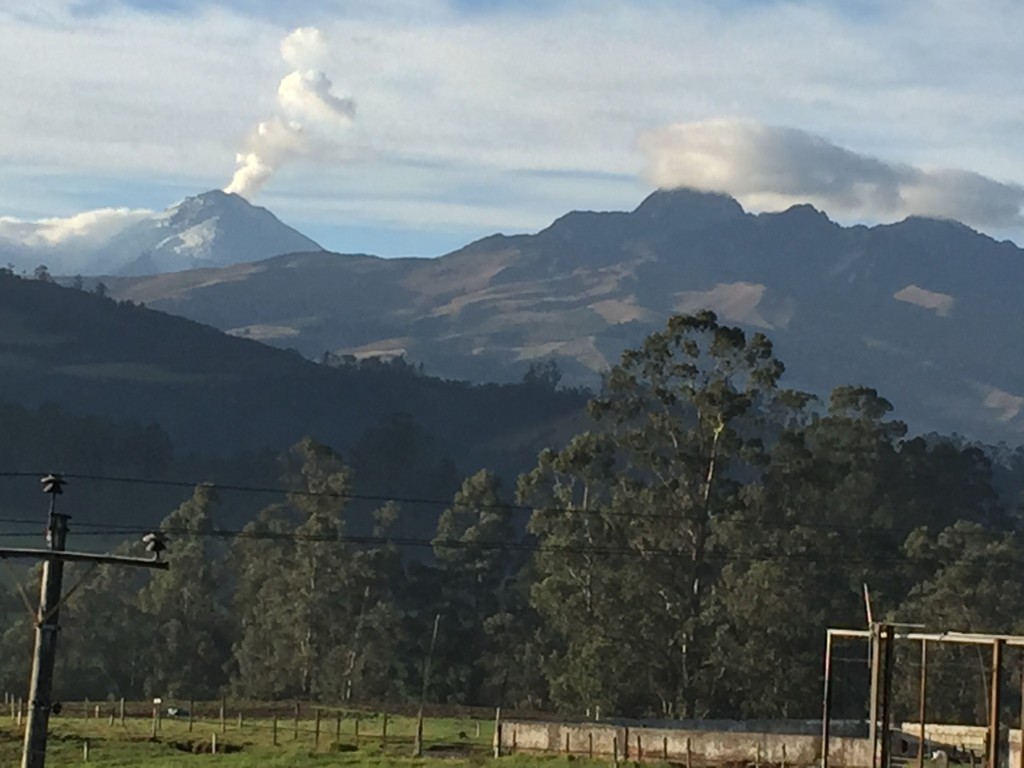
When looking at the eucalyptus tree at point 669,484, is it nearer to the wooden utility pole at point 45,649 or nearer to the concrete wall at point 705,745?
the concrete wall at point 705,745

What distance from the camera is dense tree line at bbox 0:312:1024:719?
9875cm

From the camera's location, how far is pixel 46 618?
3900 centimetres

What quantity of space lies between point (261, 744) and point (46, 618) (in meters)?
34.6

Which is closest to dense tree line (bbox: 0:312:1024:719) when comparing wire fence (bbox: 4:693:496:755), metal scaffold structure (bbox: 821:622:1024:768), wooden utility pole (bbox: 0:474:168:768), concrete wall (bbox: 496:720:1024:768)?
wire fence (bbox: 4:693:496:755)

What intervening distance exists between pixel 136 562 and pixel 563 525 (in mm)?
68056

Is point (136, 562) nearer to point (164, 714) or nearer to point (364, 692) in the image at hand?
point (164, 714)

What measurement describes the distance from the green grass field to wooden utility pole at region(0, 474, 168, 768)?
77.1 ft

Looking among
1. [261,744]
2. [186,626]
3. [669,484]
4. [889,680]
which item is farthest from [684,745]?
[186,626]

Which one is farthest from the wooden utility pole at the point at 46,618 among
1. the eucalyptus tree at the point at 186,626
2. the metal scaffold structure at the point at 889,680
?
the eucalyptus tree at the point at 186,626

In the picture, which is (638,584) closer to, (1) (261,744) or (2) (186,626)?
(1) (261,744)

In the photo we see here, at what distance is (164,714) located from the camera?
8944 cm

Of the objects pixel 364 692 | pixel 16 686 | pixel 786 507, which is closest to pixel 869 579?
Answer: pixel 786 507

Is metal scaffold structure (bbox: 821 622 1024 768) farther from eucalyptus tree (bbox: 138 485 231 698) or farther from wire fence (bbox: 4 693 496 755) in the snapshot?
eucalyptus tree (bbox: 138 485 231 698)

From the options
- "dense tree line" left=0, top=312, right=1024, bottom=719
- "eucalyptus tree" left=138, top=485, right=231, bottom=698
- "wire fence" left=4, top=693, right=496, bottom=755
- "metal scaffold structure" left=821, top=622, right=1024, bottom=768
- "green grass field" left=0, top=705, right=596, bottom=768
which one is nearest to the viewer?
"metal scaffold structure" left=821, top=622, right=1024, bottom=768
